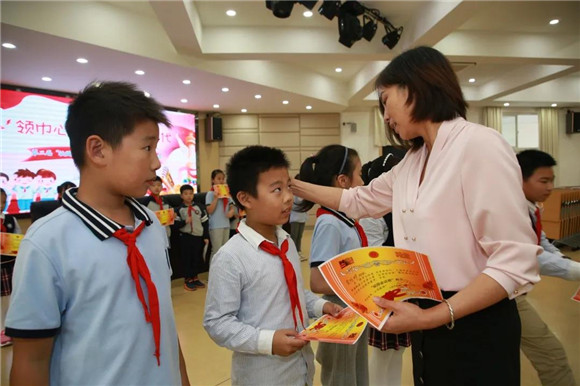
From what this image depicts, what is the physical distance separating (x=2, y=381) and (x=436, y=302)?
2.74 m

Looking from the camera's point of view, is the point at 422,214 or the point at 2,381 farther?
the point at 2,381

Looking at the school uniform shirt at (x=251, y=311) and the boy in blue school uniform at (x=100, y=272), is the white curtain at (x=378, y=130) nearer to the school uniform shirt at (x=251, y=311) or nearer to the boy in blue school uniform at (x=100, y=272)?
the school uniform shirt at (x=251, y=311)

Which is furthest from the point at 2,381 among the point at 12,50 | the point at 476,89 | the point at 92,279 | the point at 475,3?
the point at 476,89

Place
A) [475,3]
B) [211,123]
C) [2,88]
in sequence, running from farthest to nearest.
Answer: [211,123], [2,88], [475,3]

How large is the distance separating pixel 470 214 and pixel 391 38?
471 cm

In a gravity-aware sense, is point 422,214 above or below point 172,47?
below

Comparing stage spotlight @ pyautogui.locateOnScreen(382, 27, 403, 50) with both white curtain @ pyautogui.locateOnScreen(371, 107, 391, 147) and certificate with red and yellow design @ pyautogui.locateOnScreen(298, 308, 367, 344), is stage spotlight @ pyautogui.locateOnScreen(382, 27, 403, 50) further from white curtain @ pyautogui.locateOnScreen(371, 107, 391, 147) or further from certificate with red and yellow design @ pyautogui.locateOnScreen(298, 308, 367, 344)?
white curtain @ pyautogui.locateOnScreen(371, 107, 391, 147)

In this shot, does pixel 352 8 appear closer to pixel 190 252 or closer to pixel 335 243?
pixel 335 243

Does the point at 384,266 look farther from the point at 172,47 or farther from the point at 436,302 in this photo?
the point at 172,47

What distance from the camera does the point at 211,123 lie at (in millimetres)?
9062

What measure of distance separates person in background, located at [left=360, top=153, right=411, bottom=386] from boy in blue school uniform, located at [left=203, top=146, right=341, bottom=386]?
2.08 feet

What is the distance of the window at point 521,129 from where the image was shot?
10.7 meters

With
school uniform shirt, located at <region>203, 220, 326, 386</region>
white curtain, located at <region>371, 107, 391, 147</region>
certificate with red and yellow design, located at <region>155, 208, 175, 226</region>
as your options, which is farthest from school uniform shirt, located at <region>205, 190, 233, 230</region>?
white curtain, located at <region>371, 107, 391, 147</region>

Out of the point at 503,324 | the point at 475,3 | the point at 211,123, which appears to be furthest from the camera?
the point at 211,123
